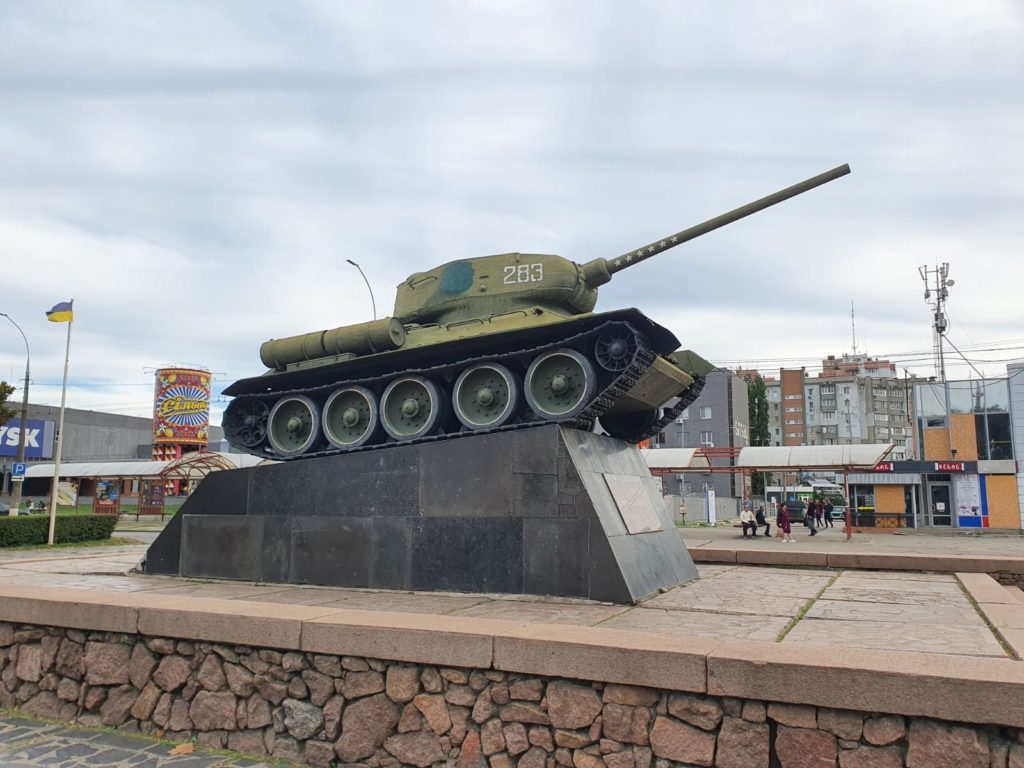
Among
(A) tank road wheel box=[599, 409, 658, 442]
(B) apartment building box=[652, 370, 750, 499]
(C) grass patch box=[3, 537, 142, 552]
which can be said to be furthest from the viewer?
(B) apartment building box=[652, 370, 750, 499]

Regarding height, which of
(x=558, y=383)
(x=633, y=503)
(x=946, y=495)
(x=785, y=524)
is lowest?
(x=785, y=524)

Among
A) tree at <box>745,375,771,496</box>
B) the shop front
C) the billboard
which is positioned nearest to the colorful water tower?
the billboard

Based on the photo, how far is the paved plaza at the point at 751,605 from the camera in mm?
6324

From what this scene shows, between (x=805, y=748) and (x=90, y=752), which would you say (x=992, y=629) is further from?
(x=90, y=752)

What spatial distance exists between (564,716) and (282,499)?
6.63 metres

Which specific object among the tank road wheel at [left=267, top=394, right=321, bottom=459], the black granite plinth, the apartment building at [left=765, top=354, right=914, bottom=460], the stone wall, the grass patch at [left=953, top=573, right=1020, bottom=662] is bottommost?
the stone wall

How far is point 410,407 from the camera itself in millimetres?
11359

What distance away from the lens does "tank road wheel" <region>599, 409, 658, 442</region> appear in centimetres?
1269

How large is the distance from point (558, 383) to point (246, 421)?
5.43m

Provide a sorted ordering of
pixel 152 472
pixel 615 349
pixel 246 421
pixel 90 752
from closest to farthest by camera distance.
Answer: pixel 90 752
pixel 615 349
pixel 246 421
pixel 152 472

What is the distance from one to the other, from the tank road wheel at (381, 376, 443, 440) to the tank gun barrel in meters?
3.03

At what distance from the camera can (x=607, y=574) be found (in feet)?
27.9

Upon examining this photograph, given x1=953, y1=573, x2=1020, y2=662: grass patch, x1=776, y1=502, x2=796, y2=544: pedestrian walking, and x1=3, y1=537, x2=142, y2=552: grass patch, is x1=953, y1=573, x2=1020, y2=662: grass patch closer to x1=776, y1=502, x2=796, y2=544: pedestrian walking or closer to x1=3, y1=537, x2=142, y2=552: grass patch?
x1=776, y1=502, x2=796, y2=544: pedestrian walking

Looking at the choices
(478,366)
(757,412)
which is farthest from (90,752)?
(757,412)
